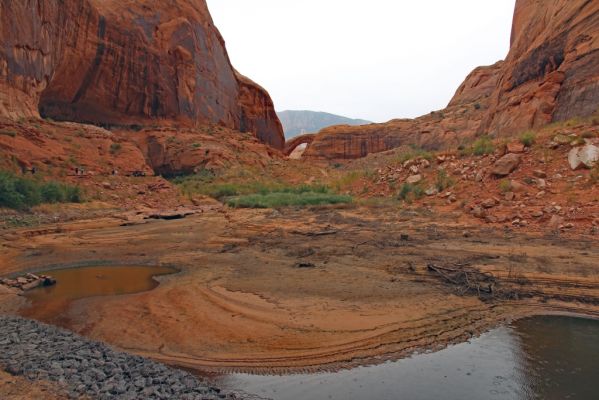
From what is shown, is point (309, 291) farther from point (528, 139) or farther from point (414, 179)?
point (528, 139)

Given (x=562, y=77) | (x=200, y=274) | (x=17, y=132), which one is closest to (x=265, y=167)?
(x=17, y=132)

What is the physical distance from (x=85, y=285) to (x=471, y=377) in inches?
261

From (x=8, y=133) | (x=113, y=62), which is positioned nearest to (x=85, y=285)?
(x=8, y=133)

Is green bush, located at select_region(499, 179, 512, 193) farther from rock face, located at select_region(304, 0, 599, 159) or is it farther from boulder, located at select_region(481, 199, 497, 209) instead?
rock face, located at select_region(304, 0, 599, 159)

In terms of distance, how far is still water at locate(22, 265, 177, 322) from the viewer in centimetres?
622

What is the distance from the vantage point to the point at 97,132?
24.0 meters

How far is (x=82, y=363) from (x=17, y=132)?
17794mm

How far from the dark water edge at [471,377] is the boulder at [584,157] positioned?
28.6 feet

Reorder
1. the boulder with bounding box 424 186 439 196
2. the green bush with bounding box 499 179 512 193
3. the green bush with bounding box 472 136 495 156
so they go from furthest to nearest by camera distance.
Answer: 1. the green bush with bounding box 472 136 495 156
2. the boulder with bounding box 424 186 439 196
3. the green bush with bounding box 499 179 512 193

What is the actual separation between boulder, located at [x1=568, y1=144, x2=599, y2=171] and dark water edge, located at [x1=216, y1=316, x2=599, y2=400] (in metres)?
8.73

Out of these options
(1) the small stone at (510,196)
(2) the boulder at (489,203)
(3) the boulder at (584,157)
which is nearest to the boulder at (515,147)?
(3) the boulder at (584,157)

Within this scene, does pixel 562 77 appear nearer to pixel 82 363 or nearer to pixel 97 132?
pixel 82 363

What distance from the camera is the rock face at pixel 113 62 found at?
20609 millimetres

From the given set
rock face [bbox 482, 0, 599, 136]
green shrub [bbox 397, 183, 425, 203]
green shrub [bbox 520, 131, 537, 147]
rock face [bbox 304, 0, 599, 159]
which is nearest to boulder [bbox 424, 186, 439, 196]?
green shrub [bbox 397, 183, 425, 203]
